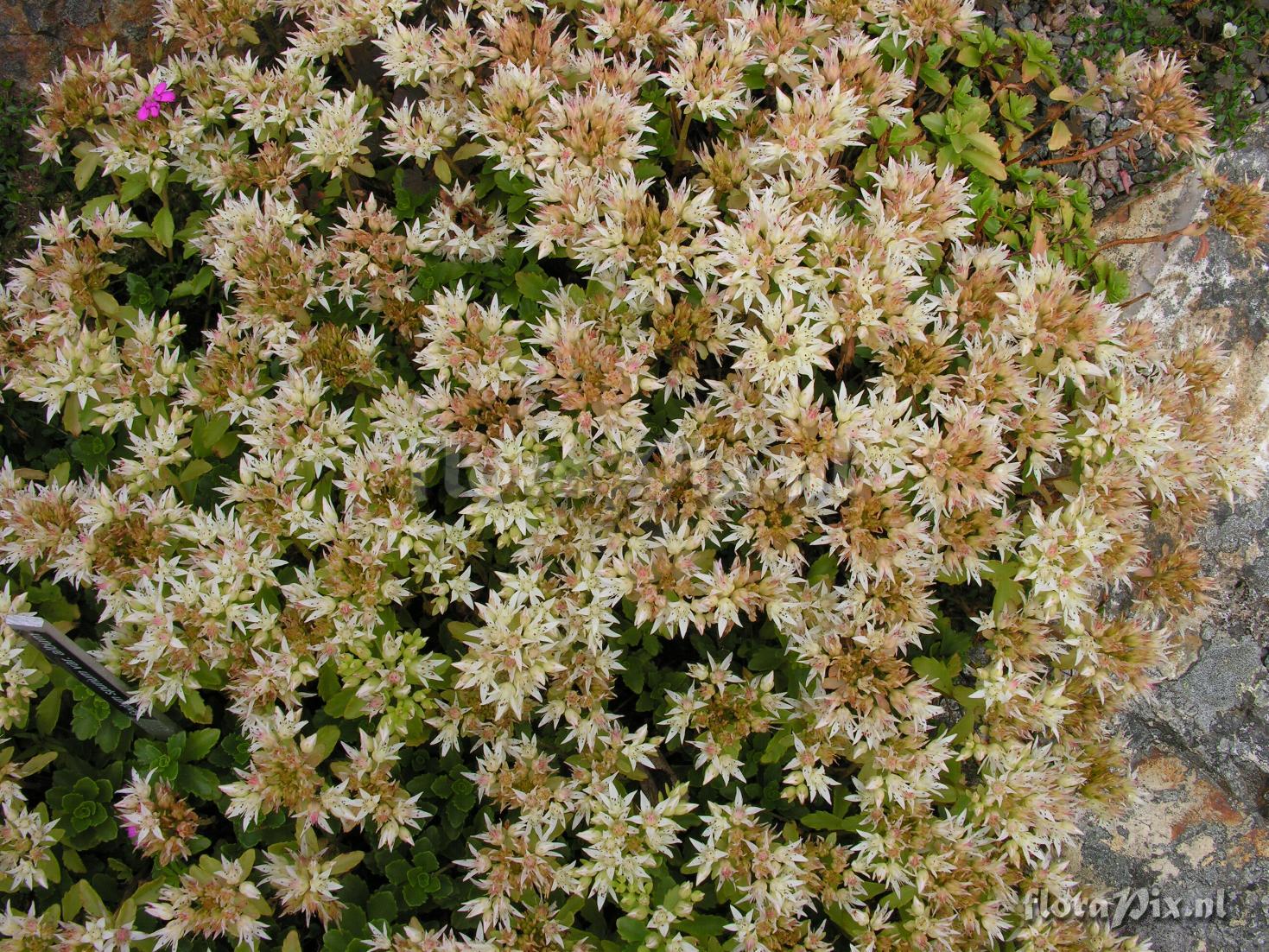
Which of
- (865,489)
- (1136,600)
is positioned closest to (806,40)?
(865,489)

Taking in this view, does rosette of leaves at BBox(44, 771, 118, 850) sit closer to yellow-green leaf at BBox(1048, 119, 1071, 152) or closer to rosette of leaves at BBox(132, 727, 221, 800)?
rosette of leaves at BBox(132, 727, 221, 800)

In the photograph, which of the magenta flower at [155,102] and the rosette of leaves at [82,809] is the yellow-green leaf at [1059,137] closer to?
the magenta flower at [155,102]

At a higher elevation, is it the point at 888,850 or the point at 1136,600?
the point at 1136,600

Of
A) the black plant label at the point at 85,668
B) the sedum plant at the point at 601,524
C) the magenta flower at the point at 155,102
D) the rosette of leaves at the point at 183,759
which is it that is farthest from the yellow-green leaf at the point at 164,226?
the rosette of leaves at the point at 183,759

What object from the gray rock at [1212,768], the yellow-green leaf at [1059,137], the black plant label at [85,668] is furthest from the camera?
the yellow-green leaf at [1059,137]

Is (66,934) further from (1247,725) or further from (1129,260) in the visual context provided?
(1129,260)

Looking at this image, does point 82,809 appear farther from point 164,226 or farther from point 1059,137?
point 1059,137
